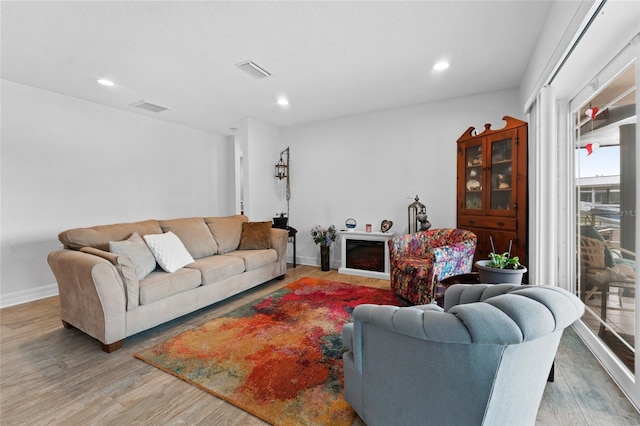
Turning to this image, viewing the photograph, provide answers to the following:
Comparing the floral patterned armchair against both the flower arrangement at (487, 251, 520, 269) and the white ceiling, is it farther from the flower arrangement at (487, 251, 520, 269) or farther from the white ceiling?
the white ceiling

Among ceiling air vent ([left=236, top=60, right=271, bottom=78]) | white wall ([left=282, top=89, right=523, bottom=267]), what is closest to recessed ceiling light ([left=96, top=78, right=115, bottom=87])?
ceiling air vent ([left=236, top=60, right=271, bottom=78])

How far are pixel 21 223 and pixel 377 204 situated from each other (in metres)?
4.73

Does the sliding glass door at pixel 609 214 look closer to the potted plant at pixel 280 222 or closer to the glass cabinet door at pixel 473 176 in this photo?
A: the glass cabinet door at pixel 473 176

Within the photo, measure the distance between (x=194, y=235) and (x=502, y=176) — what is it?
3695 millimetres

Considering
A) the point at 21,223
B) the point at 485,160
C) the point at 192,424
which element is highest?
the point at 485,160

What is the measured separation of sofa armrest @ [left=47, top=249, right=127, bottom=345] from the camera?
2.27 m

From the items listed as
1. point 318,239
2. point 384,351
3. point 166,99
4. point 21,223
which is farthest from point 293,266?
point 384,351

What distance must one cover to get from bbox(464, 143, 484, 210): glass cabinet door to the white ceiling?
2.77ft

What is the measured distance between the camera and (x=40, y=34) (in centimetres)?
245

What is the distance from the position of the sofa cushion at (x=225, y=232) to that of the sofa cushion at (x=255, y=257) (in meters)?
0.12

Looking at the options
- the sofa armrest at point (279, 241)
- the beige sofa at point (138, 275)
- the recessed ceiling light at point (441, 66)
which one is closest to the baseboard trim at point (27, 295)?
the beige sofa at point (138, 275)

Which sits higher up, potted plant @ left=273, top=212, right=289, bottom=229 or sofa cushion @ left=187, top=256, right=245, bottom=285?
potted plant @ left=273, top=212, right=289, bottom=229

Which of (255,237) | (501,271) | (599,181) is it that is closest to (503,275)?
(501,271)

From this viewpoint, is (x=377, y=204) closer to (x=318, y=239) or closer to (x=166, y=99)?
(x=318, y=239)
